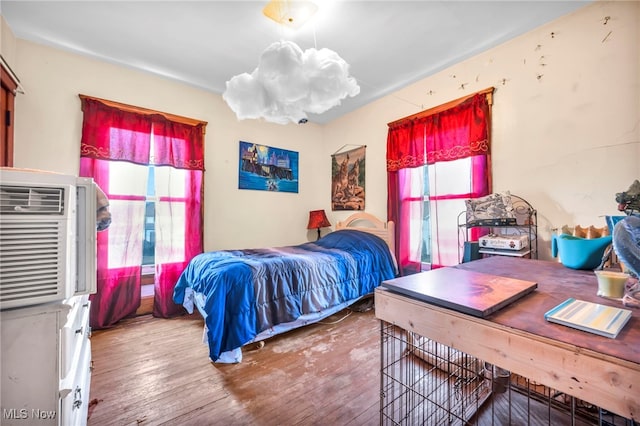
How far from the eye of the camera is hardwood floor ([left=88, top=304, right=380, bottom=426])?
57.4 inches

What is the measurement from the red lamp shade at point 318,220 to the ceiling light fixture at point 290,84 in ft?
8.19

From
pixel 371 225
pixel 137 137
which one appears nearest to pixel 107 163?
pixel 137 137

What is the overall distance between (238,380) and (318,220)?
2620 mm

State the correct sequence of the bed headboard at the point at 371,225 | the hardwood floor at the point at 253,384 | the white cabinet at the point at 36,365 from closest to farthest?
1. the white cabinet at the point at 36,365
2. the hardwood floor at the point at 253,384
3. the bed headboard at the point at 371,225

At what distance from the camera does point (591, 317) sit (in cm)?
66

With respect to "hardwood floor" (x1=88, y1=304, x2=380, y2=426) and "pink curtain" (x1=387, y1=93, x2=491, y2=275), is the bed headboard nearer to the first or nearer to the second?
"pink curtain" (x1=387, y1=93, x2=491, y2=275)

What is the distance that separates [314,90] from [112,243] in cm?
262

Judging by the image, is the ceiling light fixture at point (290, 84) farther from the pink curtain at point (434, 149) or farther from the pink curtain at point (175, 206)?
the pink curtain at point (175, 206)

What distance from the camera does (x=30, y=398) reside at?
87 centimetres

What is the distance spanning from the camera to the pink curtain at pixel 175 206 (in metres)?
2.92

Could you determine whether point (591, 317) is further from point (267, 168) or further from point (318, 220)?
point (267, 168)

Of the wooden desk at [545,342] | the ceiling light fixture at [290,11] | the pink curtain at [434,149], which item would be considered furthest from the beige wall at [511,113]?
the ceiling light fixture at [290,11]

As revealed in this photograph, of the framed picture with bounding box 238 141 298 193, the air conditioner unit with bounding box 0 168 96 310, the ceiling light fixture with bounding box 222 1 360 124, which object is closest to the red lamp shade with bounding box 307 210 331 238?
the framed picture with bounding box 238 141 298 193

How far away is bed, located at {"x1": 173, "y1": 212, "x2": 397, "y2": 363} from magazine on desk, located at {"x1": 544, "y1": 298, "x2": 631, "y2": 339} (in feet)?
6.01
